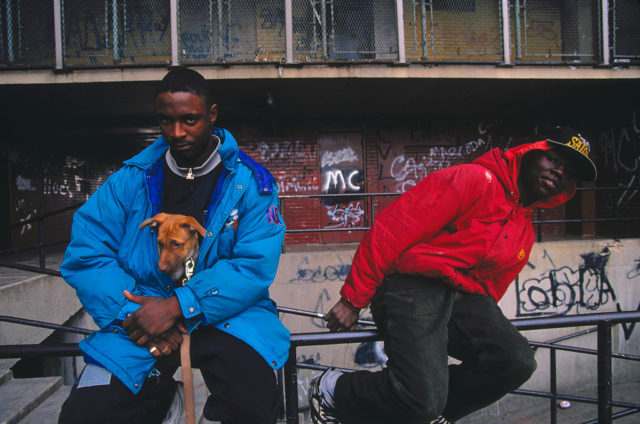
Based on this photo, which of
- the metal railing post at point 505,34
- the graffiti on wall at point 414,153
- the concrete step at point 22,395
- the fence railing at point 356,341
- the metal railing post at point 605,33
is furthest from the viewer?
the graffiti on wall at point 414,153

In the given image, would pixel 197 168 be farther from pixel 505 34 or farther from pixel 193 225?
pixel 505 34

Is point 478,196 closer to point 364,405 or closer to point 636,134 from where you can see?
point 364,405

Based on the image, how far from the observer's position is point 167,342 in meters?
1.44

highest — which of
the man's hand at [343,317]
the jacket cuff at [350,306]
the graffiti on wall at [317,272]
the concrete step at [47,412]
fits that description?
the jacket cuff at [350,306]

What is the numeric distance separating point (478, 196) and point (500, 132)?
9078 mm

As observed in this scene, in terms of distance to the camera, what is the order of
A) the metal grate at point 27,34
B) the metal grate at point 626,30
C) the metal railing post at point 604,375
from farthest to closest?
the metal grate at point 626,30
the metal grate at point 27,34
the metal railing post at point 604,375

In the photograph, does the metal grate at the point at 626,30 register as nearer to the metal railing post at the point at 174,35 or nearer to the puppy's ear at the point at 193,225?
the metal railing post at the point at 174,35

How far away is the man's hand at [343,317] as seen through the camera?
5.93 ft

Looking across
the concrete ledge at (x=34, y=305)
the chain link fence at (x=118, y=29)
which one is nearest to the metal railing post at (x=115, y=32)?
the chain link fence at (x=118, y=29)

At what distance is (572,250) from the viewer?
6.28 m

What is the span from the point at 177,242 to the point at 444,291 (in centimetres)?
128

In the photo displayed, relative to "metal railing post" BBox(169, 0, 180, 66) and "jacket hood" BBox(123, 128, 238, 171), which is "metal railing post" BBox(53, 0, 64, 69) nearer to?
"metal railing post" BBox(169, 0, 180, 66)

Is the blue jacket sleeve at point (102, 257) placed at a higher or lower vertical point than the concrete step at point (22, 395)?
higher

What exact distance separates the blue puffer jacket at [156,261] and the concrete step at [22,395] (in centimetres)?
208
